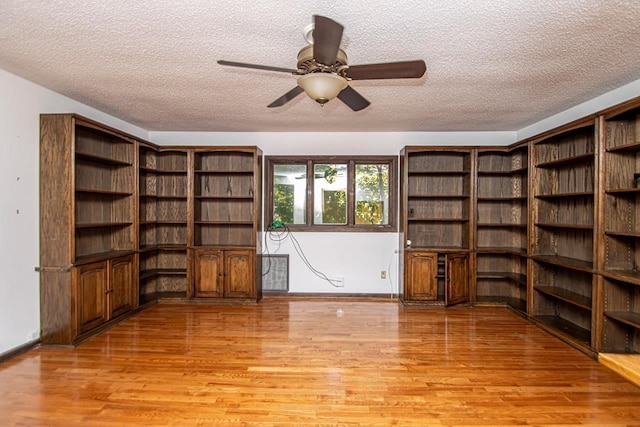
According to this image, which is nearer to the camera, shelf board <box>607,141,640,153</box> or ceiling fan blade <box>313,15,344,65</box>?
ceiling fan blade <box>313,15,344,65</box>

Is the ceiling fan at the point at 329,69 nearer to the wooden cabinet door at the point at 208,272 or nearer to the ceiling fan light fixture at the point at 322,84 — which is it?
the ceiling fan light fixture at the point at 322,84

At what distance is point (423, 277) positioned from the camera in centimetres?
445

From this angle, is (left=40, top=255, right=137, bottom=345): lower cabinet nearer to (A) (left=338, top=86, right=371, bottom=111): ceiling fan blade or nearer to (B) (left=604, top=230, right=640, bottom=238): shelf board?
(A) (left=338, top=86, right=371, bottom=111): ceiling fan blade

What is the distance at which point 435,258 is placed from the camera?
443 cm

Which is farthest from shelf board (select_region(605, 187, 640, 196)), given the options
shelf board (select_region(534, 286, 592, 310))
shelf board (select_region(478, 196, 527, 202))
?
shelf board (select_region(478, 196, 527, 202))

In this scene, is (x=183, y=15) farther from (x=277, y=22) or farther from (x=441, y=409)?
(x=441, y=409)

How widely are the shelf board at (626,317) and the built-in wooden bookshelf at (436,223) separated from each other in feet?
5.62

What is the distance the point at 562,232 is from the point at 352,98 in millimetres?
3091

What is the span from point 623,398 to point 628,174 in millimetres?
1811

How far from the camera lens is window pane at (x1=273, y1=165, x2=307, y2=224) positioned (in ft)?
16.3

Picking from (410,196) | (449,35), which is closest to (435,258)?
(410,196)

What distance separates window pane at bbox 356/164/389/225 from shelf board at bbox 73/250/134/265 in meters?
3.06

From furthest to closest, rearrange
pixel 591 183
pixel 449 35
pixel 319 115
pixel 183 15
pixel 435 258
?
pixel 435 258 → pixel 319 115 → pixel 591 183 → pixel 449 35 → pixel 183 15

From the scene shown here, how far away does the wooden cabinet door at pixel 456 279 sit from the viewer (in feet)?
14.4
